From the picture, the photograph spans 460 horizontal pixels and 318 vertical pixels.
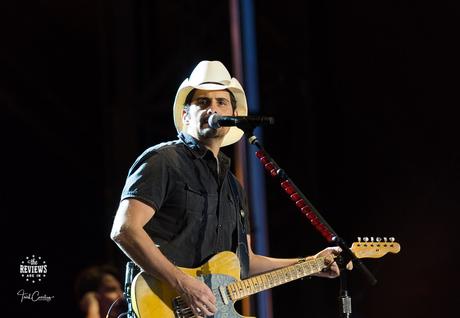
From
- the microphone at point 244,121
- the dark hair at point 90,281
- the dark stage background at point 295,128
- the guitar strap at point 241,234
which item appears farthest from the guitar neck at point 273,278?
the dark stage background at point 295,128

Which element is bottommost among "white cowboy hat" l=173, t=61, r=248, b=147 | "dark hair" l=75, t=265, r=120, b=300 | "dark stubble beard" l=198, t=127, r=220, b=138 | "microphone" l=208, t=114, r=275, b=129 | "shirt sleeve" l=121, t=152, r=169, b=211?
"dark hair" l=75, t=265, r=120, b=300

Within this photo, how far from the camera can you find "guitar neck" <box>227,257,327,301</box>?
13.4ft

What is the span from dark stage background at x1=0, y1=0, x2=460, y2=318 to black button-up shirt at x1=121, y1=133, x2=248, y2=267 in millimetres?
3353

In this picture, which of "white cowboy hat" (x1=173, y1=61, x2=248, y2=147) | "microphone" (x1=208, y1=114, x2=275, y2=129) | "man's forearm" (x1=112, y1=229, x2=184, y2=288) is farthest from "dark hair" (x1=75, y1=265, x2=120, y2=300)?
"microphone" (x1=208, y1=114, x2=275, y2=129)

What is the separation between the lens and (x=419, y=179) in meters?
7.47

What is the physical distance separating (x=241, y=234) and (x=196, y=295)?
25.7 inches

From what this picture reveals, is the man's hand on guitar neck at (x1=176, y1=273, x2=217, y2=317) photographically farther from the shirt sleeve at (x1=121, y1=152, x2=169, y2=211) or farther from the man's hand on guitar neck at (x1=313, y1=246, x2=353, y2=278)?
the man's hand on guitar neck at (x1=313, y1=246, x2=353, y2=278)

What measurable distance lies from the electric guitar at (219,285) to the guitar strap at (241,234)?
131mm

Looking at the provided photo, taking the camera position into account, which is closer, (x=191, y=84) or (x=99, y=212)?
(x=191, y=84)

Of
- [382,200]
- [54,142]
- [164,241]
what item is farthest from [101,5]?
[164,241]

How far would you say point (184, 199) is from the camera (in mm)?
4062

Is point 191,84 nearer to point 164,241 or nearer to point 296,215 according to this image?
point 164,241

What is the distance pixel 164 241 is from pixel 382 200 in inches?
160

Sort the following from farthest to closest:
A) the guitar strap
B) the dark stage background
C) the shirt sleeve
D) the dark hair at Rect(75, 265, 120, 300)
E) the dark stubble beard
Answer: the dark stage background → the dark hair at Rect(75, 265, 120, 300) → the guitar strap → the dark stubble beard → the shirt sleeve
